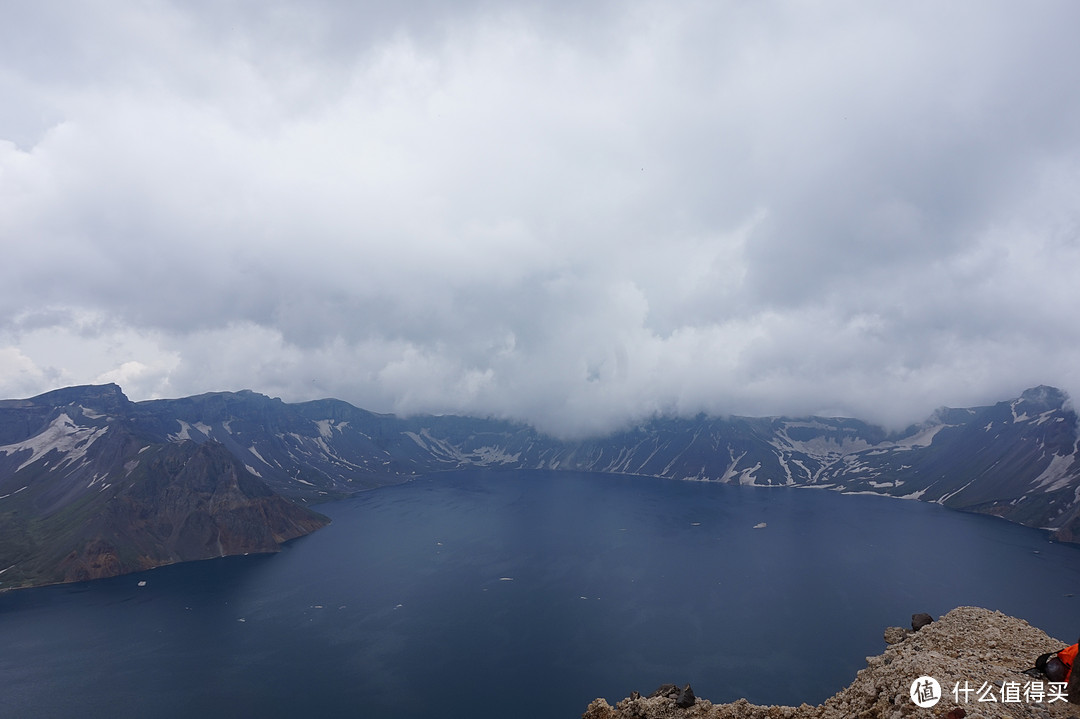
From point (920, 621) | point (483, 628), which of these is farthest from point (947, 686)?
point (483, 628)

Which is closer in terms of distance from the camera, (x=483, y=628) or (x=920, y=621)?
(x=920, y=621)

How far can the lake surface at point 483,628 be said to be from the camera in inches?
3688

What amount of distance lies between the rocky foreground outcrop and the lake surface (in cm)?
6052

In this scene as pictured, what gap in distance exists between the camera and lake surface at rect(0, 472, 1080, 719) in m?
93.7

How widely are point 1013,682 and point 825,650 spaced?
342 ft

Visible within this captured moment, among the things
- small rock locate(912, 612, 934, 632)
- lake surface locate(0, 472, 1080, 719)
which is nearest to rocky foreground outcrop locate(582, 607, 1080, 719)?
small rock locate(912, 612, 934, 632)

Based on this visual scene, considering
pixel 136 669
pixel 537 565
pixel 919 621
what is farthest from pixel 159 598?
pixel 919 621

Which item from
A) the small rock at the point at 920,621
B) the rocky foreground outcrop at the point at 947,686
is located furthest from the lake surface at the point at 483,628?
the rocky foreground outcrop at the point at 947,686

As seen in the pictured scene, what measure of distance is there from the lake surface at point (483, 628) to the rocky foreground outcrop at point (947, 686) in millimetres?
60524

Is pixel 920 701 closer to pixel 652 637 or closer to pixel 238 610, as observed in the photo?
pixel 652 637

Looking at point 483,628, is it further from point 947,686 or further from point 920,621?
point 947,686

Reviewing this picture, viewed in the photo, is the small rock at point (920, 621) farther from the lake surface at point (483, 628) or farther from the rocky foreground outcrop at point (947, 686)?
the lake surface at point (483, 628)

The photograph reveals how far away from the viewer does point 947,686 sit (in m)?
23.5

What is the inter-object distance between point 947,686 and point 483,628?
120 metres
